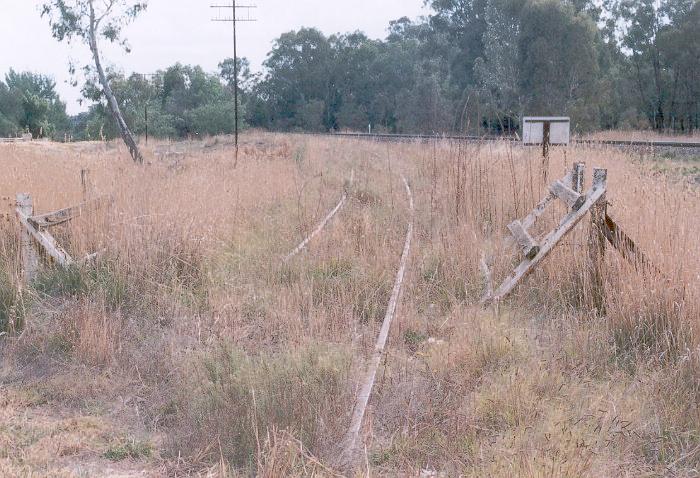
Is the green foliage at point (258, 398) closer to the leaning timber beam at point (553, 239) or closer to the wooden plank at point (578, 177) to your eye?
the leaning timber beam at point (553, 239)

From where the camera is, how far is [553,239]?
632 centimetres

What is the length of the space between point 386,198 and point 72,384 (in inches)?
368

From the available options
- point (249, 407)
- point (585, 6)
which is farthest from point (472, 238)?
point (585, 6)

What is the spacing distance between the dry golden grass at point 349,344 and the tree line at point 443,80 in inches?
158

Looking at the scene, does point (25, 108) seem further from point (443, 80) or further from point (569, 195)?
point (569, 195)

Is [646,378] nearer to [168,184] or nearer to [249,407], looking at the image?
[249,407]

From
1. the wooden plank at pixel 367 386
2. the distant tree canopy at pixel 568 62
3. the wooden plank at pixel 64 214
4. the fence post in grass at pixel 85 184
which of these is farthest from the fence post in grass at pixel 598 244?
the distant tree canopy at pixel 568 62

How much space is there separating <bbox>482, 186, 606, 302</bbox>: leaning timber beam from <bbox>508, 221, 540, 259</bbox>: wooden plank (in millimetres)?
53

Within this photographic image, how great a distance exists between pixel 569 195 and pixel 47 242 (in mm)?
4641

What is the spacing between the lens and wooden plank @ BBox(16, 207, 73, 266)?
6.90 meters

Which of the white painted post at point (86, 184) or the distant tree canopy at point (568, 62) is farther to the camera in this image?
the distant tree canopy at point (568, 62)

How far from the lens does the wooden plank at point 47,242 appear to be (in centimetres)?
690

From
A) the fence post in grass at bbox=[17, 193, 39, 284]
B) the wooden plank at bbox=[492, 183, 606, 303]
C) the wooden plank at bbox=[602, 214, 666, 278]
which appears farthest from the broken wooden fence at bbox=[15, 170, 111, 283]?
the wooden plank at bbox=[602, 214, 666, 278]

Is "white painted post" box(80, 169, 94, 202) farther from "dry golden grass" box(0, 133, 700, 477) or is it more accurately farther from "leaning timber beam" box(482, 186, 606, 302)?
"leaning timber beam" box(482, 186, 606, 302)
